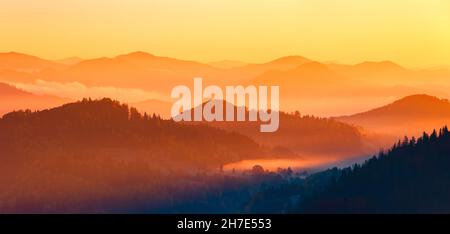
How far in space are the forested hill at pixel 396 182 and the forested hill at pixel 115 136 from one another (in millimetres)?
6044

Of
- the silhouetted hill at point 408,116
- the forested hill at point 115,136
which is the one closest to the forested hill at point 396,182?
the silhouetted hill at point 408,116

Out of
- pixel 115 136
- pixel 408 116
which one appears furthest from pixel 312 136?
pixel 115 136

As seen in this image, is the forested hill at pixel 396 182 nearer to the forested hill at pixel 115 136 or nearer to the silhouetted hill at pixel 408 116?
the silhouetted hill at pixel 408 116

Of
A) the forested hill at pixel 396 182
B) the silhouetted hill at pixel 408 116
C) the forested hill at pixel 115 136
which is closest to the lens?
the silhouetted hill at pixel 408 116

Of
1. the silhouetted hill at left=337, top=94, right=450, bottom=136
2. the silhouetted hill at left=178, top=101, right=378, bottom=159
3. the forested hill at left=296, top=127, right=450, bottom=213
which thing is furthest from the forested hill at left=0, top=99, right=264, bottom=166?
the silhouetted hill at left=337, top=94, right=450, bottom=136

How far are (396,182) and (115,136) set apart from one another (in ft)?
104

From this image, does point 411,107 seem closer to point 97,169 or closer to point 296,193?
point 296,193

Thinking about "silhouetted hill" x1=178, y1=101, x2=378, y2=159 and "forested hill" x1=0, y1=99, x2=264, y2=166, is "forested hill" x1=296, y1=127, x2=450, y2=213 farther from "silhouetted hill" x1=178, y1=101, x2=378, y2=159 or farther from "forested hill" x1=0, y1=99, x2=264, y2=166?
"forested hill" x1=0, y1=99, x2=264, y2=166

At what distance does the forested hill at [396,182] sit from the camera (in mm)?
46531

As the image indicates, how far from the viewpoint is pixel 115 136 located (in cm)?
7562

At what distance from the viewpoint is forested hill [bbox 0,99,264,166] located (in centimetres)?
5388

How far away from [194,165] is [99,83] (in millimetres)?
13186

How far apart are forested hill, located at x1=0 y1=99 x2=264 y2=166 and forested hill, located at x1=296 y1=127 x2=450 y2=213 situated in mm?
6044
